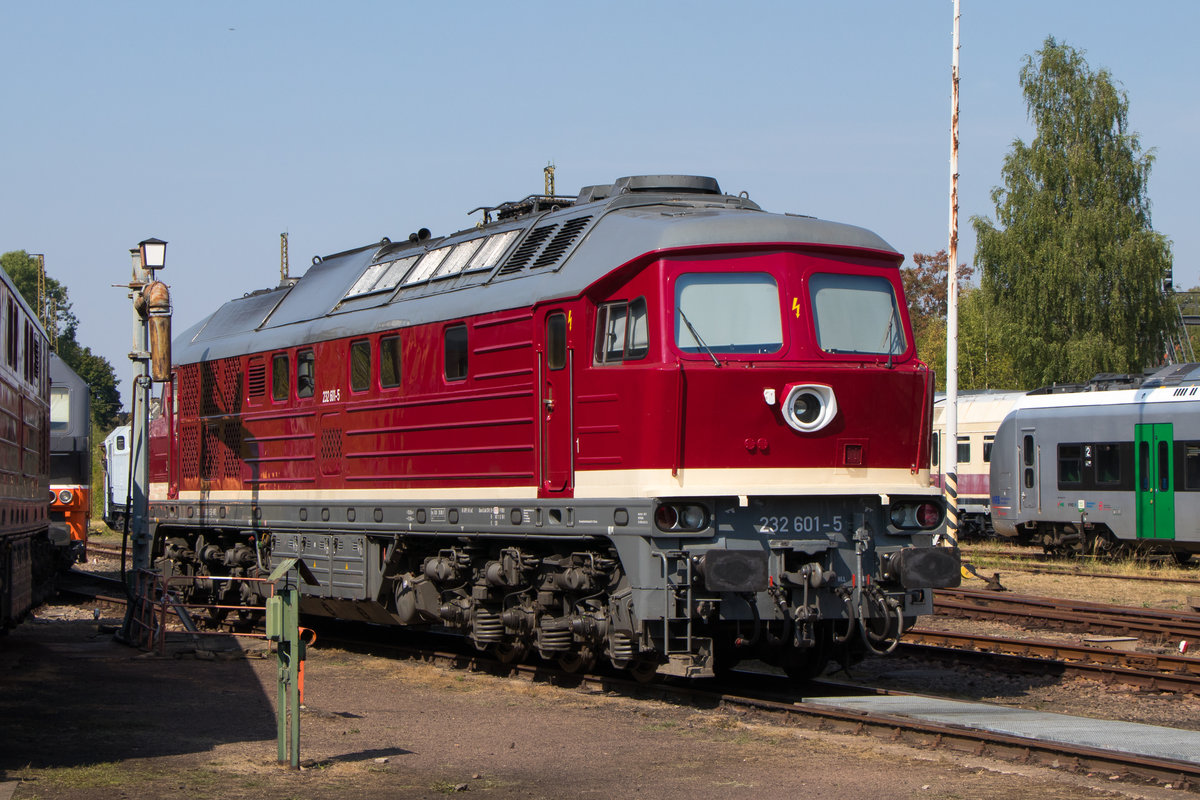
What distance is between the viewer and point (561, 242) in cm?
1227

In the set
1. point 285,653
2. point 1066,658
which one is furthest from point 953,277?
point 285,653

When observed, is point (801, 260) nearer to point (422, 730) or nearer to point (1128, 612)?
point (422, 730)

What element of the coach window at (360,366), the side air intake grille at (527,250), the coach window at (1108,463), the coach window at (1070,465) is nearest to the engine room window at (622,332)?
the side air intake grille at (527,250)

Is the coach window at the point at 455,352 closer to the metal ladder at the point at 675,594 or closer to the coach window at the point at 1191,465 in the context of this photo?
the metal ladder at the point at 675,594

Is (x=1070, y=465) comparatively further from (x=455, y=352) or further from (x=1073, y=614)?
(x=455, y=352)

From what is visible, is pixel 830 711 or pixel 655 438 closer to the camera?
pixel 830 711

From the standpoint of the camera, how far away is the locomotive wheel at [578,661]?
11938 millimetres

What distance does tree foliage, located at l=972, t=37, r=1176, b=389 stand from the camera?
143 feet

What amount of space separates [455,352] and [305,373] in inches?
130

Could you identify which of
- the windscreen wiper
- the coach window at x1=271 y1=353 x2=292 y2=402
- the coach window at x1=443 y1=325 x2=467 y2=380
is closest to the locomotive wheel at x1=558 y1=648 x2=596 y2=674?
the coach window at x1=443 y1=325 x2=467 y2=380

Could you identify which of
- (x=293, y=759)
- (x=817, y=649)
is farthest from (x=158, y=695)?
(x=817, y=649)

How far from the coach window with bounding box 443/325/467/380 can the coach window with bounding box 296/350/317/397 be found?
2848 millimetres

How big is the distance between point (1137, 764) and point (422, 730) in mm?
5019

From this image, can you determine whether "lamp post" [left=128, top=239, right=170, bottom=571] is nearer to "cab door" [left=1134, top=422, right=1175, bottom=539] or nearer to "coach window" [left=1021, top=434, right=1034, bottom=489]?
"cab door" [left=1134, top=422, right=1175, bottom=539]
